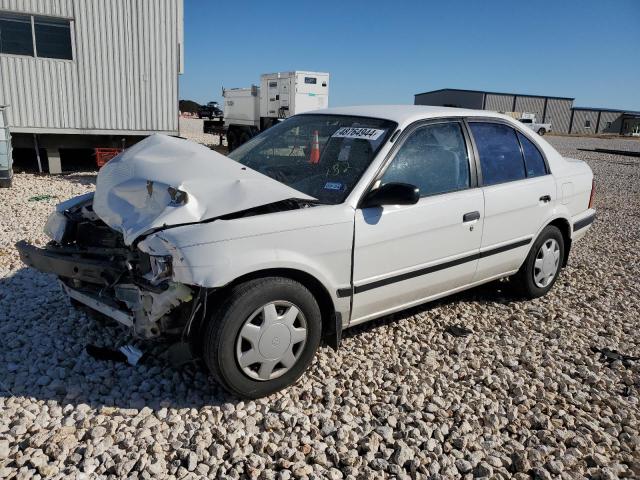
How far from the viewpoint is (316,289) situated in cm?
310

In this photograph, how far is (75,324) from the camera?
385 cm

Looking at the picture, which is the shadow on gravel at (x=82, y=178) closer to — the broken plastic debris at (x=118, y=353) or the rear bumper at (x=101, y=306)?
the rear bumper at (x=101, y=306)

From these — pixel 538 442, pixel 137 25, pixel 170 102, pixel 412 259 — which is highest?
pixel 137 25

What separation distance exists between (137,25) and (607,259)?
33.2 feet

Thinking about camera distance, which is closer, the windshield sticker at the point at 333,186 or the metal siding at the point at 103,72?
the windshield sticker at the point at 333,186

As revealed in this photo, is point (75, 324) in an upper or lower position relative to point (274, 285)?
lower

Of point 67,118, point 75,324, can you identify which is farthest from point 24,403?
point 67,118

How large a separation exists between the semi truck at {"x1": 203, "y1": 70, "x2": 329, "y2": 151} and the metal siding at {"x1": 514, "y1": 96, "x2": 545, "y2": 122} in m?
48.8

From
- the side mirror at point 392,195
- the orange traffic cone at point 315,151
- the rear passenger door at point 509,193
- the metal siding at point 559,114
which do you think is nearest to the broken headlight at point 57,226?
the orange traffic cone at point 315,151

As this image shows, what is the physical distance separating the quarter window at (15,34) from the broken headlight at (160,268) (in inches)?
396

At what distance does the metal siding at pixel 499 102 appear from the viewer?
59.5m

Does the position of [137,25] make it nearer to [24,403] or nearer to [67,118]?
[67,118]

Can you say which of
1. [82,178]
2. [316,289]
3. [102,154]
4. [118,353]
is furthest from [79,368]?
[102,154]

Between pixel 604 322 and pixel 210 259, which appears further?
pixel 604 322
